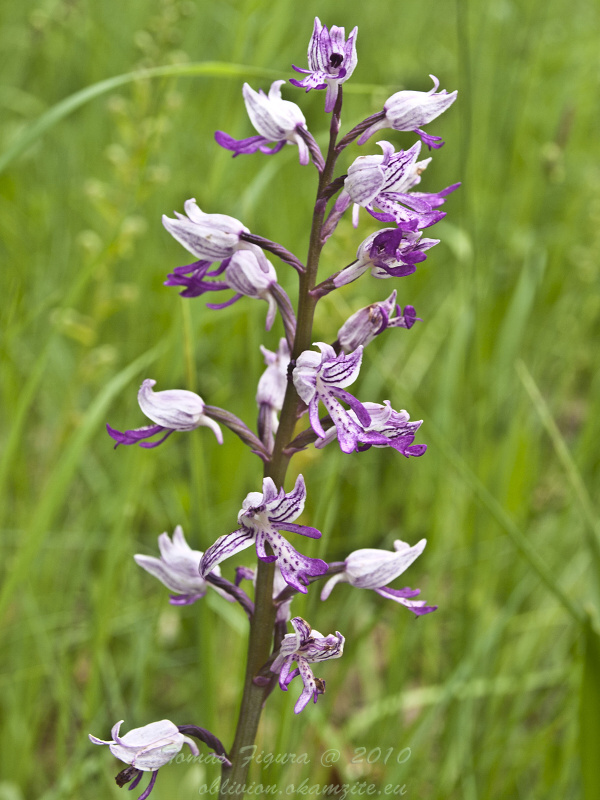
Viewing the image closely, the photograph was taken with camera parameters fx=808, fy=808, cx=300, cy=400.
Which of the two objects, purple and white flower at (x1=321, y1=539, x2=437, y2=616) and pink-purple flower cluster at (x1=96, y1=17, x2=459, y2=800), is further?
purple and white flower at (x1=321, y1=539, x2=437, y2=616)

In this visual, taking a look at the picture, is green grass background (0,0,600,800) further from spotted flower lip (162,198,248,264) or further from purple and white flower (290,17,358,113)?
purple and white flower (290,17,358,113)

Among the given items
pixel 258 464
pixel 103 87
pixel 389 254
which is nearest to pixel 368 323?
pixel 389 254

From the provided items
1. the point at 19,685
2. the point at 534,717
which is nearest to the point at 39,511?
the point at 19,685

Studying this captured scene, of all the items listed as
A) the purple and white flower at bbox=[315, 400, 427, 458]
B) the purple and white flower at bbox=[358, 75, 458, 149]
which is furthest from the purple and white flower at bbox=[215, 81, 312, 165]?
the purple and white flower at bbox=[315, 400, 427, 458]

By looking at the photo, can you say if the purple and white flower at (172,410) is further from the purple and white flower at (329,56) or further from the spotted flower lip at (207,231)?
the purple and white flower at (329,56)

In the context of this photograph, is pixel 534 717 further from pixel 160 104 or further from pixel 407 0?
pixel 407 0

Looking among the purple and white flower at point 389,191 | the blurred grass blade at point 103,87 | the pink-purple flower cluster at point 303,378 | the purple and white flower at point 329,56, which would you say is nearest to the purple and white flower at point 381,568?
the pink-purple flower cluster at point 303,378
